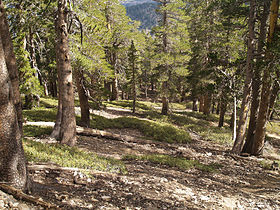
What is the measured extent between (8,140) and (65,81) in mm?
5233

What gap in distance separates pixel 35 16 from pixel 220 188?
33.8ft

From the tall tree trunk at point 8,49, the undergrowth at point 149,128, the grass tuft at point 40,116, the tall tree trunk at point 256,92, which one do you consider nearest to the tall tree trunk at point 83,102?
the undergrowth at point 149,128

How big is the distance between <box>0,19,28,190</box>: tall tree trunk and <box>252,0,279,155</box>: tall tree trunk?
9.64 meters

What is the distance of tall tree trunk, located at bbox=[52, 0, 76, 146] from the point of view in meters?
7.86

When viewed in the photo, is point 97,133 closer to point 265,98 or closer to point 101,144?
point 101,144

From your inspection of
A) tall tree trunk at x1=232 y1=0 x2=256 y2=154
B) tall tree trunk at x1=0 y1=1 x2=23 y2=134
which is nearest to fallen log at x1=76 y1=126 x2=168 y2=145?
tall tree trunk at x1=0 y1=1 x2=23 y2=134

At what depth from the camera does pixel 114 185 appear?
214 inches

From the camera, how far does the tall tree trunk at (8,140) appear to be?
3123mm

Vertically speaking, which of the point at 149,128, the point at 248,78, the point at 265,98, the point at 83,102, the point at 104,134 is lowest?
the point at 149,128

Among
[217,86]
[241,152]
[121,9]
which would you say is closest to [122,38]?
[121,9]

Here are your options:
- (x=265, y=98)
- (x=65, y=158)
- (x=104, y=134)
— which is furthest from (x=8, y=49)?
(x=265, y=98)

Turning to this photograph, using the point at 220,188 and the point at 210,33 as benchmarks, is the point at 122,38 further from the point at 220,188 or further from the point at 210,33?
the point at 220,188

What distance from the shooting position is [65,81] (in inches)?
320

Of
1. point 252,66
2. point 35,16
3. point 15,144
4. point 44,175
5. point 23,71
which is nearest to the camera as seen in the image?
point 15,144
